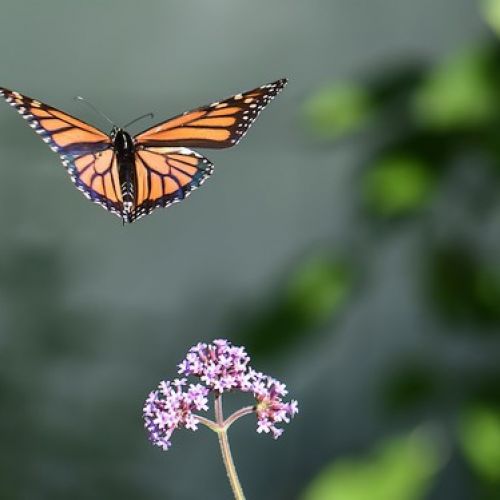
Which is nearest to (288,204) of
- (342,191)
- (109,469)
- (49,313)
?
(342,191)

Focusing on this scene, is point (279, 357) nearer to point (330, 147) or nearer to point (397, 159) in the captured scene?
point (397, 159)

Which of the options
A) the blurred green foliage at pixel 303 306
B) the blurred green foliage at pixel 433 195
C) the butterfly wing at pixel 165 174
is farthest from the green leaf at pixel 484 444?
the butterfly wing at pixel 165 174

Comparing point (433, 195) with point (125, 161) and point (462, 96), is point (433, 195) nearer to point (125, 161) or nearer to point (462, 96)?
point (462, 96)

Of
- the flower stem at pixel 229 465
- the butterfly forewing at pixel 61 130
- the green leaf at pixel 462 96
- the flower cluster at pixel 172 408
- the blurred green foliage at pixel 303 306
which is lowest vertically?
the flower stem at pixel 229 465

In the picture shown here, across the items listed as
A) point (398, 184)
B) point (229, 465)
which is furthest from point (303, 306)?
point (229, 465)

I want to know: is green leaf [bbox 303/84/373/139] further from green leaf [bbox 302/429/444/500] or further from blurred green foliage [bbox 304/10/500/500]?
green leaf [bbox 302/429/444/500]

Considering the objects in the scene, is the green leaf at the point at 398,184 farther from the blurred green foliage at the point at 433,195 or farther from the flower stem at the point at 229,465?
the flower stem at the point at 229,465
